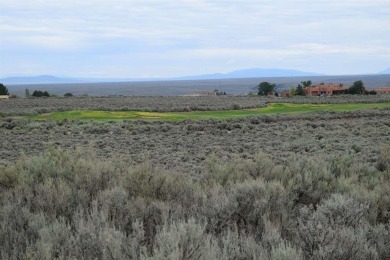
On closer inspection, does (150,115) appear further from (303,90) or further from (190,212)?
(303,90)

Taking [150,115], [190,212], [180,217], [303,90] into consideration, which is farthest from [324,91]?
[180,217]

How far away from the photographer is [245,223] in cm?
628

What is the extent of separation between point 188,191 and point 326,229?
12.4 feet

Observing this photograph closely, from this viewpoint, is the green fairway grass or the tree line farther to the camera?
the tree line

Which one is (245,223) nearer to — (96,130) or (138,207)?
(138,207)

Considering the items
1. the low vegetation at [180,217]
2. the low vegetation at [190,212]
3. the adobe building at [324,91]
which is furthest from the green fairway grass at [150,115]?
the adobe building at [324,91]

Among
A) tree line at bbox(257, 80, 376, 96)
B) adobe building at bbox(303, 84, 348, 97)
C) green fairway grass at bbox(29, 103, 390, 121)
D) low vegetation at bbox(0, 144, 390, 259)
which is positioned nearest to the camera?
low vegetation at bbox(0, 144, 390, 259)

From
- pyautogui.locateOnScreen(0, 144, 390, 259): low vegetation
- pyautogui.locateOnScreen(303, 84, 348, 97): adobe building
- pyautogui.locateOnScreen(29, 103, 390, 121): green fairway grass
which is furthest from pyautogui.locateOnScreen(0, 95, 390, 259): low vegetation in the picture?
pyautogui.locateOnScreen(303, 84, 348, 97): adobe building

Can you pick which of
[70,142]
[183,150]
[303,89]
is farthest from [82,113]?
[303,89]

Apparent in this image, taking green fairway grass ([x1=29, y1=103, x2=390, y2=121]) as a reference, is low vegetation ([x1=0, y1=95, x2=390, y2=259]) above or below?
above

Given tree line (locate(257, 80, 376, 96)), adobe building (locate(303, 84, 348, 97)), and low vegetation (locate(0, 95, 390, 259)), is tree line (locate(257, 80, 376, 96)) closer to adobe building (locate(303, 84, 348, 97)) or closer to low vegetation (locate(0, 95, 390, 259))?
adobe building (locate(303, 84, 348, 97))

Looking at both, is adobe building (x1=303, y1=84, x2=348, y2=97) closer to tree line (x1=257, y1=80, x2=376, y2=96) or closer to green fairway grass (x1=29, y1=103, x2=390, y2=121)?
tree line (x1=257, y1=80, x2=376, y2=96)

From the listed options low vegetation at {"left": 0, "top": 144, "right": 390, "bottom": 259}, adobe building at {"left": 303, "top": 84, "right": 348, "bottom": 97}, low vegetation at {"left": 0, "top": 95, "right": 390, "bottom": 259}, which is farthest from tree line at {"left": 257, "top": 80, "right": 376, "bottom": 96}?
low vegetation at {"left": 0, "top": 144, "right": 390, "bottom": 259}

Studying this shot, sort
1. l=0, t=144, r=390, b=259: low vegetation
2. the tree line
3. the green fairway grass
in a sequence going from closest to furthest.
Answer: l=0, t=144, r=390, b=259: low vegetation < the green fairway grass < the tree line
